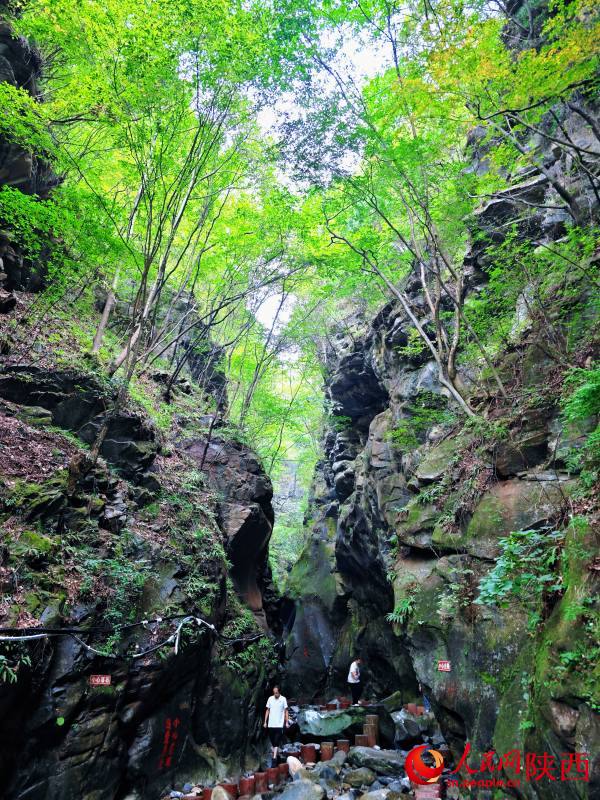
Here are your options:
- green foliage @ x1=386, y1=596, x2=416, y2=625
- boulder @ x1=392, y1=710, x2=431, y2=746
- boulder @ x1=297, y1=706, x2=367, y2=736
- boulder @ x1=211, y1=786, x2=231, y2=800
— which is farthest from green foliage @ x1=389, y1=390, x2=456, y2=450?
boulder @ x1=211, y1=786, x2=231, y2=800

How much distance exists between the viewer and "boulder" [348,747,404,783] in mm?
9055

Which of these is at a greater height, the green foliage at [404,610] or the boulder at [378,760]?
the green foliage at [404,610]

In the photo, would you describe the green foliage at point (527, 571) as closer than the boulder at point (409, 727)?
Yes

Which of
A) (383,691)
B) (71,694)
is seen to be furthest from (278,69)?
(383,691)

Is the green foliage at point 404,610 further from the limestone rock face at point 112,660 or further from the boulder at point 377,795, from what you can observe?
the limestone rock face at point 112,660

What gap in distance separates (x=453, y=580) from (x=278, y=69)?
11146 millimetres

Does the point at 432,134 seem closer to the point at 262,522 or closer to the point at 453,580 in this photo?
the point at 453,580

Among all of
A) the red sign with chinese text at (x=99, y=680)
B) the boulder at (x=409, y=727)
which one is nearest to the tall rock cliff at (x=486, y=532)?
the boulder at (x=409, y=727)

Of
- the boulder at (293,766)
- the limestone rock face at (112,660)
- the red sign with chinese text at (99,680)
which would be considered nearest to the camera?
the limestone rock face at (112,660)

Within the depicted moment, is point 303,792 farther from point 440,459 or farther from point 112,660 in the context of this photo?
point 440,459

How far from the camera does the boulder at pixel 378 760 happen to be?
905 centimetres

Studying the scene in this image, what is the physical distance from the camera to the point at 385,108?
1030 cm

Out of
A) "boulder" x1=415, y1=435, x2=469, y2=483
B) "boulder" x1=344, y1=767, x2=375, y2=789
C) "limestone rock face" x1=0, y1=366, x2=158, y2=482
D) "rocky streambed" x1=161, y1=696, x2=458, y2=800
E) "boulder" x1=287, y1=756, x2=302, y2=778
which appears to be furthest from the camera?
"boulder" x1=415, y1=435, x2=469, y2=483

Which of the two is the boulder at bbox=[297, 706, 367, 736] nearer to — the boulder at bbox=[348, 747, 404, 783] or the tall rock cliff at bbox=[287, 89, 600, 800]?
the tall rock cliff at bbox=[287, 89, 600, 800]
